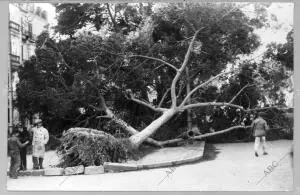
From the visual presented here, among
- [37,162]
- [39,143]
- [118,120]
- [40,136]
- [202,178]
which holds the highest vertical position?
[118,120]

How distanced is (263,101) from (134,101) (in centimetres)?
→ 277

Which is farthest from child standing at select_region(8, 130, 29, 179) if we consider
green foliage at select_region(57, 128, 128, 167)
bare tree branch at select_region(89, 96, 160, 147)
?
bare tree branch at select_region(89, 96, 160, 147)

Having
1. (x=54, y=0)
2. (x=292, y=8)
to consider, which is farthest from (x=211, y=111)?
(x=54, y=0)

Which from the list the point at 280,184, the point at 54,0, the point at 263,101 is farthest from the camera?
the point at 263,101

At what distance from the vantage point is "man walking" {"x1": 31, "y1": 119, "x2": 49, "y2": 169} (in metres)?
9.19

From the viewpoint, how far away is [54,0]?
896cm

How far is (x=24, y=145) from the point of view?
9.12 metres

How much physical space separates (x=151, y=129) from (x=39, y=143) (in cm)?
243

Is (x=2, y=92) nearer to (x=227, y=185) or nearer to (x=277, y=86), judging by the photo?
(x=227, y=185)

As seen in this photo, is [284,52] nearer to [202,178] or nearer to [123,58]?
[202,178]

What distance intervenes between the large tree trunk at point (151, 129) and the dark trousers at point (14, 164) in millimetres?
2427

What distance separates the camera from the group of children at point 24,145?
883cm

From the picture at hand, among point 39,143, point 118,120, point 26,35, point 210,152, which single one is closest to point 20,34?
point 26,35

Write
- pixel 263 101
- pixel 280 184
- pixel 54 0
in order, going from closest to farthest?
pixel 280 184 → pixel 54 0 → pixel 263 101
